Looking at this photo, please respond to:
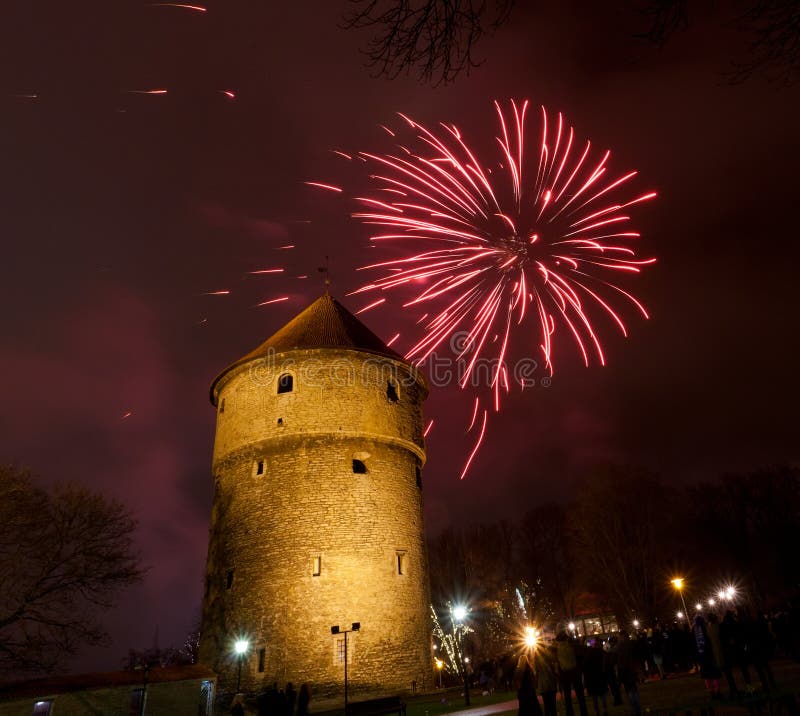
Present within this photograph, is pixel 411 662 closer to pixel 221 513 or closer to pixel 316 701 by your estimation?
pixel 316 701

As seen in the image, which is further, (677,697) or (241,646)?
(241,646)

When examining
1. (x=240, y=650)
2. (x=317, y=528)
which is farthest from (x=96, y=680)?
(x=317, y=528)

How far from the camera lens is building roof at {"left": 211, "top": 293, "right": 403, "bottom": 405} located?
20.8 metres

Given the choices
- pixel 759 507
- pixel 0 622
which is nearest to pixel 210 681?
pixel 0 622

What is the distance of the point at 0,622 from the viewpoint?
17.5m

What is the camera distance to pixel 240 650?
17.3m

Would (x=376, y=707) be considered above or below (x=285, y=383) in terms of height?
below

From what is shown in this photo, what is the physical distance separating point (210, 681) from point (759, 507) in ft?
121

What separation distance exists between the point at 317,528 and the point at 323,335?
676 centimetres

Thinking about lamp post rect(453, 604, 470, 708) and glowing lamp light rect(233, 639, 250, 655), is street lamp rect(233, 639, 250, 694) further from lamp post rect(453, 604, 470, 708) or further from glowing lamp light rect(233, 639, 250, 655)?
lamp post rect(453, 604, 470, 708)

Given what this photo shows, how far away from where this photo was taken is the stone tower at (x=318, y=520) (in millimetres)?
16969

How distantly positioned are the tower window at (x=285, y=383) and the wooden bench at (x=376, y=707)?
32.7 feet

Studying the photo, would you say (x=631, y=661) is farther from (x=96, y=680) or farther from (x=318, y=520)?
(x=96, y=680)

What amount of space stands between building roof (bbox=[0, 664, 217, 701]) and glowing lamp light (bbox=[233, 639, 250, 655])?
86 cm
